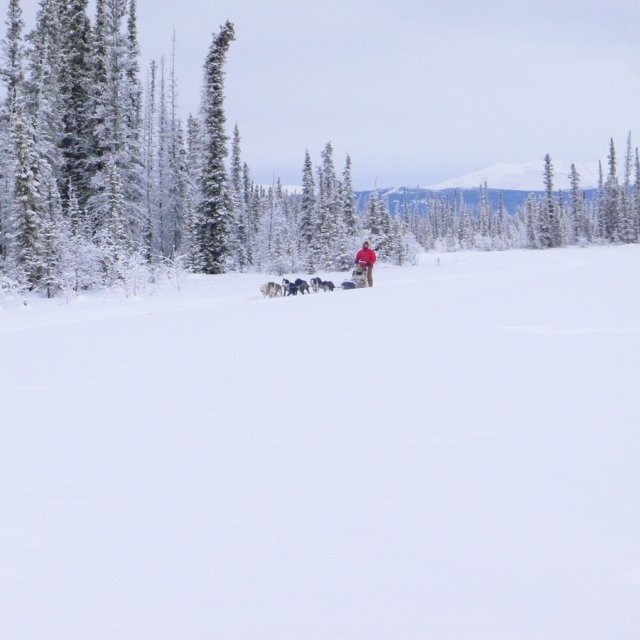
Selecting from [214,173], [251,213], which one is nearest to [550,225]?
[251,213]

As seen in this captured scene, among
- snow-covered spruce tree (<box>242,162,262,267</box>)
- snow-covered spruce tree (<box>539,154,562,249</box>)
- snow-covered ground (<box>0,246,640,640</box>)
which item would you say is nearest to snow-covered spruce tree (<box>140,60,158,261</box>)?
snow-covered spruce tree (<box>242,162,262,267</box>)

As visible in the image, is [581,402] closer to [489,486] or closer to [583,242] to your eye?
[489,486]

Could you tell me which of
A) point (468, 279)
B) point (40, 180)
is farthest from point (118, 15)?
point (468, 279)

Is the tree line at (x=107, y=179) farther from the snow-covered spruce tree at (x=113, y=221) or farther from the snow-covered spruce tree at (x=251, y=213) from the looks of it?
the snow-covered spruce tree at (x=251, y=213)

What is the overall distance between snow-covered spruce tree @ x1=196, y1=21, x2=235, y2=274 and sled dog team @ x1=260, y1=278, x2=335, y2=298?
12208 mm

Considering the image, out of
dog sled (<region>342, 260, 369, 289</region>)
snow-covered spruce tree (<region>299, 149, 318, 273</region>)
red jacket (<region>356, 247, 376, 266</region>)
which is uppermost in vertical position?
snow-covered spruce tree (<region>299, 149, 318, 273</region>)

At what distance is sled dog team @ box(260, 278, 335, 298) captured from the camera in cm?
1723

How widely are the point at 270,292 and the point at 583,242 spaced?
2072 inches

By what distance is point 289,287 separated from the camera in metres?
18.5

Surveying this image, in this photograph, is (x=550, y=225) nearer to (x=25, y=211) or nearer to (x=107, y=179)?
(x=107, y=179)

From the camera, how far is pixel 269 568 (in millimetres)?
2631

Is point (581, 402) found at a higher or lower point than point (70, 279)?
lower

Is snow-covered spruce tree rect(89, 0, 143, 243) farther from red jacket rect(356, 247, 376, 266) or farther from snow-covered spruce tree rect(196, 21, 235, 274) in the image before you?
red jacket rect(356, 247, 376, 266)

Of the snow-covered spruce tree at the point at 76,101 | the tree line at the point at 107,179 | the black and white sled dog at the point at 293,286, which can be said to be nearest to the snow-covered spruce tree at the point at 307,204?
the tree line at the point at 107,179
